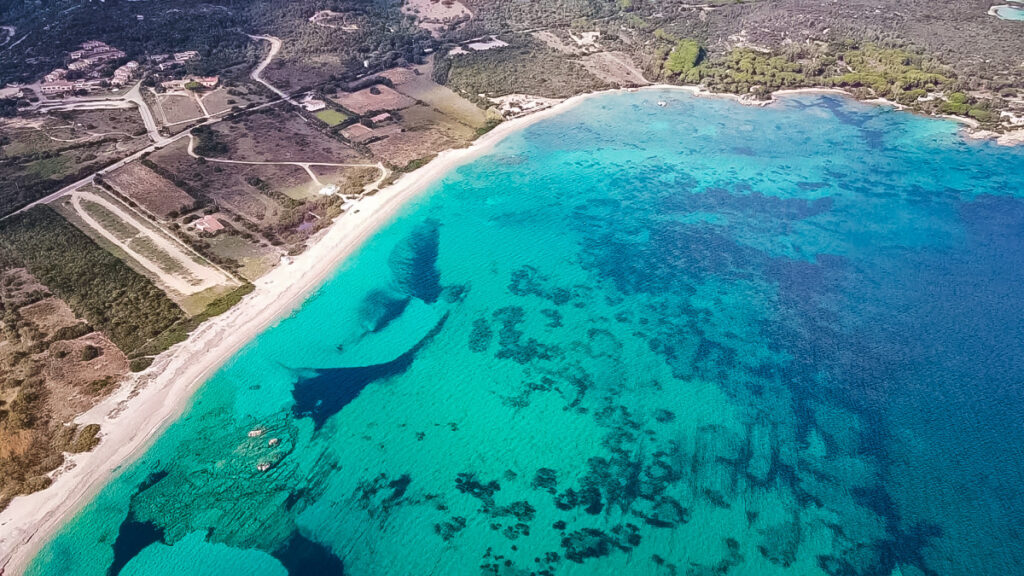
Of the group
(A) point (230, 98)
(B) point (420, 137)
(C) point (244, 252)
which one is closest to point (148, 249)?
(C) point (244, 252)

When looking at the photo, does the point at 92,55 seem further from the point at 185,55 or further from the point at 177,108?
the point at 177,108

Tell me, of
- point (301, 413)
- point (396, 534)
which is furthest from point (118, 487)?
point (396, 534)

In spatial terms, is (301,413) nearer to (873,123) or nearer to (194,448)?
(194,448)

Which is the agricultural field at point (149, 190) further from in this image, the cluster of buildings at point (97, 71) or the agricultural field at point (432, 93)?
the agricultural field at point (432, 93)

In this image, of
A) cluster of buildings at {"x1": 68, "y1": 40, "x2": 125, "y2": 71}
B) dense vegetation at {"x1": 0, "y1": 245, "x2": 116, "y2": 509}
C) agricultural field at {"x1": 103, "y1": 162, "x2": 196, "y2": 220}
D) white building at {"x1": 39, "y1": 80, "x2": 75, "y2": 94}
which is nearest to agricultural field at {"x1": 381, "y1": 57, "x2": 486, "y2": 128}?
agricultural field at {"x1": 103, "y1": 162, "x2": 196, "y2": 220}

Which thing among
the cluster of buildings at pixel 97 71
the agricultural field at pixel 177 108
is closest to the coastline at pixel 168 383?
the agricultural field at pixel 177 108

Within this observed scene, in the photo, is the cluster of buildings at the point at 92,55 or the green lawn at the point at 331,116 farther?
the cluster of buildings at the point at 92,55

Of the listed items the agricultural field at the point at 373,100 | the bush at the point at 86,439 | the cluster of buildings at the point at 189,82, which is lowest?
the bush at the point at 86,439
